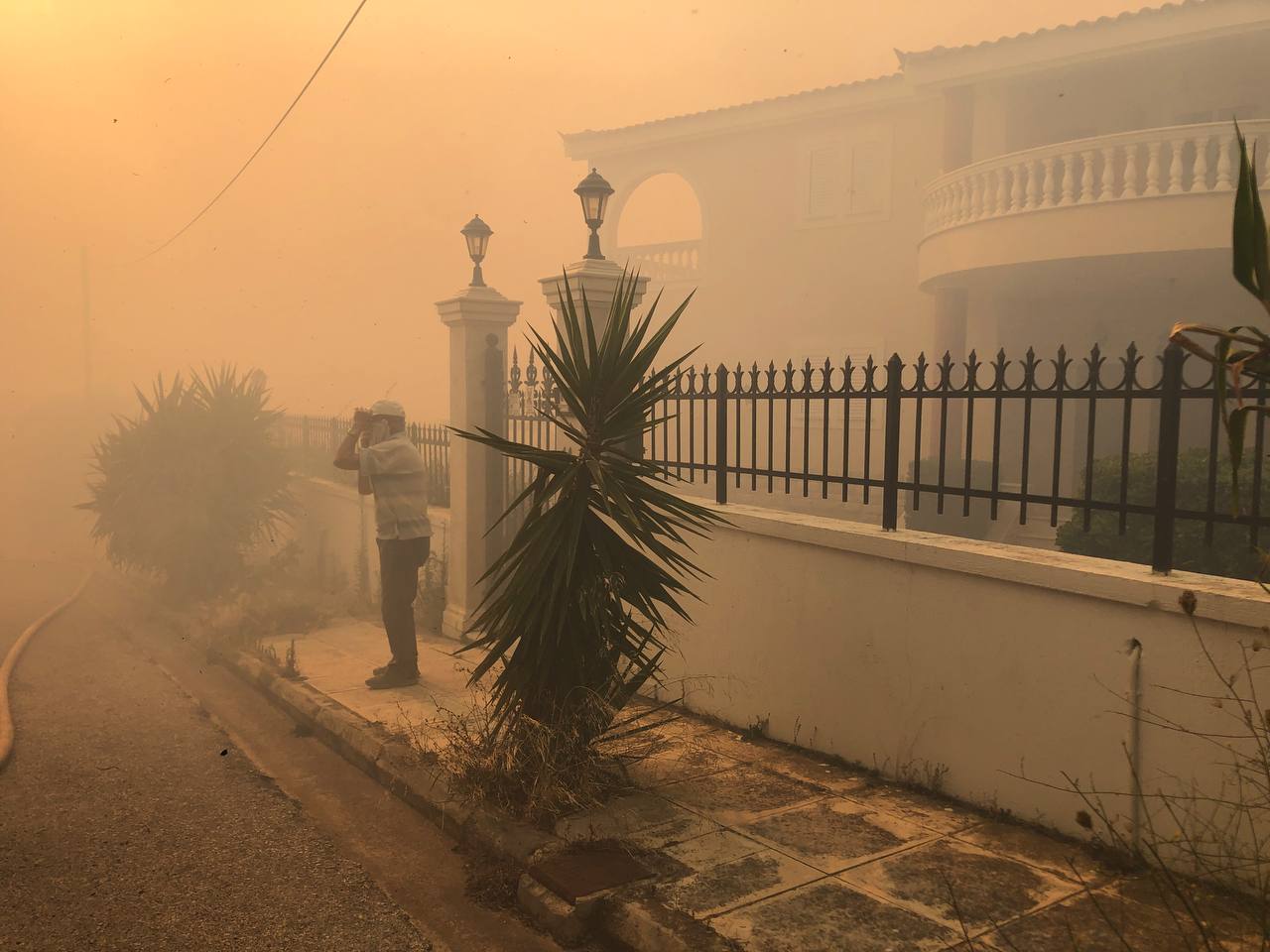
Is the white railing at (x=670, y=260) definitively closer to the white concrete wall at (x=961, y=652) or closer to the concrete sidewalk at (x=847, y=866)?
the white concrete wall at (x=961, y=652)

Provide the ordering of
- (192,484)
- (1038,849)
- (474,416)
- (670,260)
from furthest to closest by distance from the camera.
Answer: (670,260) → (192,484) → (474,416) → (1038,849)

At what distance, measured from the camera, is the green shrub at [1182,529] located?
575cm

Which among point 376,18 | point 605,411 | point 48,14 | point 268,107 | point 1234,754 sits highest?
point 376,18

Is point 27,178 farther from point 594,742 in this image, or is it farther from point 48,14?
point 594,742

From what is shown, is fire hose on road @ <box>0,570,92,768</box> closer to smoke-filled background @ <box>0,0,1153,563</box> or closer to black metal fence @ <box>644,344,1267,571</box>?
black metal fence @ <box>644,344,1267,571</box>

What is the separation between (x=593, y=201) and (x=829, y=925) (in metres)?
5.79

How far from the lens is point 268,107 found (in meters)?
59.0

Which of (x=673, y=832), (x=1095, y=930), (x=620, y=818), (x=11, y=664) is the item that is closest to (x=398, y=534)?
(x=620, y=818)

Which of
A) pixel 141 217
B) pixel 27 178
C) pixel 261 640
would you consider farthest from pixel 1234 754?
pixel 141 217

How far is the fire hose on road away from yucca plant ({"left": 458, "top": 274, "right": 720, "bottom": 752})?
132 inches

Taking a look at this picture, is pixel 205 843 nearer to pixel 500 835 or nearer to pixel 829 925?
pixel 500 835

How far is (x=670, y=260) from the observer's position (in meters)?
19.8

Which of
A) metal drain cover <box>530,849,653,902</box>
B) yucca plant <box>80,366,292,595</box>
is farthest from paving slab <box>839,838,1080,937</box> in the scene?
yucca plant <box>80,366,292,595</box>

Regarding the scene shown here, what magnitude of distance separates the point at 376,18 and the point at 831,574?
70006 millimetres
